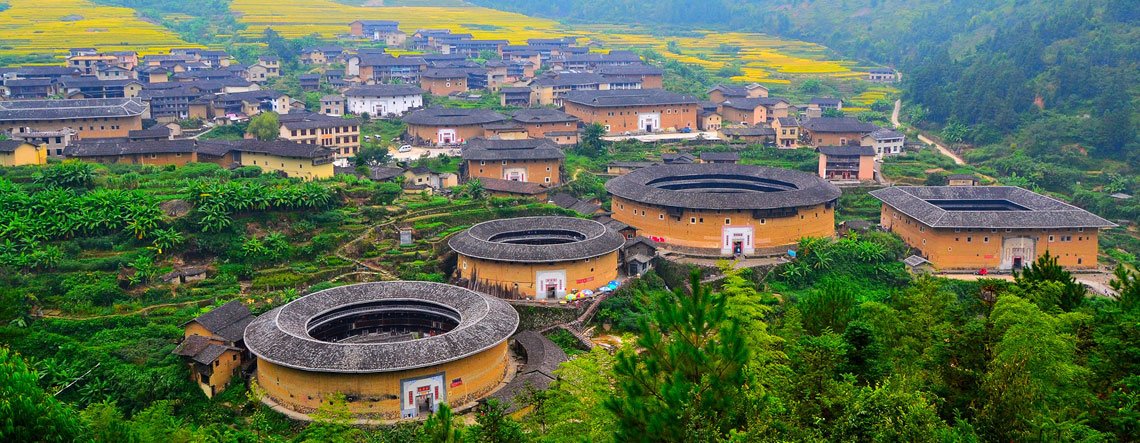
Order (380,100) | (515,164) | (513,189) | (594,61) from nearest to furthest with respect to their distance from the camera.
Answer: (513,189) < (515,164) < (380,100) < (594,61)

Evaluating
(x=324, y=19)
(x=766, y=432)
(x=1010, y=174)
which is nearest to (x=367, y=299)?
(x=766, y=432)

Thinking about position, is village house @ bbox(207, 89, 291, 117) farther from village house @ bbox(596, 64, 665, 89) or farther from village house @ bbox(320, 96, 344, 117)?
village house @ bbox(596, 64, 665, 89)

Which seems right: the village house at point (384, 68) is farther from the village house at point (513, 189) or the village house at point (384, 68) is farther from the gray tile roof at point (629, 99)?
the village house at point (513, 189)

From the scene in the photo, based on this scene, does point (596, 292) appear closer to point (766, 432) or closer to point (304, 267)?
point (304, 267)

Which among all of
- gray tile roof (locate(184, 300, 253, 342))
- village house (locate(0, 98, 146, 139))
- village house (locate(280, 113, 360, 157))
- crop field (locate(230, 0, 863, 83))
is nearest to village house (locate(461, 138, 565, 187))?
village house (locate(280, 113, 360, 157))

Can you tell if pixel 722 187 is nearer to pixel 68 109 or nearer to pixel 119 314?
pixel 119 314

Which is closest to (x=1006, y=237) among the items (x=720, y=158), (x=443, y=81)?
(x=720, y=158)
